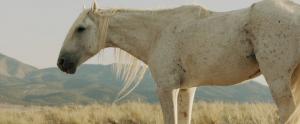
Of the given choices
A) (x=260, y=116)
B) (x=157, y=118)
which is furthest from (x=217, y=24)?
(x=157, y=118)

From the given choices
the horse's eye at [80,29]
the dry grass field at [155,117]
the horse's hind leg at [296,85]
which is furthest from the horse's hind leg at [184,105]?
the dry grass field at [155,117]

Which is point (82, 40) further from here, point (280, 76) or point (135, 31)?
point (280, 76)

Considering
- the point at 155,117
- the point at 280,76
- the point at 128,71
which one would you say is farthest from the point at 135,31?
the point at 155,117

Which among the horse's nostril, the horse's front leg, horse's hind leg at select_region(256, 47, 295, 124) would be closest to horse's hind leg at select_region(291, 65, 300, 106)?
horse's hind leg at select_region(256, 47, 295, 124)

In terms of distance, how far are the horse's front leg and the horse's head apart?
53.1 inches

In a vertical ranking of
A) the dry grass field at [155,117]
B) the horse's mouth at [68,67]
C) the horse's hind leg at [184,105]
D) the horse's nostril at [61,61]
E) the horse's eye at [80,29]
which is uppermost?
the horse's eye at [80,29]

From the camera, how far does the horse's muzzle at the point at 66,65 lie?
675cm

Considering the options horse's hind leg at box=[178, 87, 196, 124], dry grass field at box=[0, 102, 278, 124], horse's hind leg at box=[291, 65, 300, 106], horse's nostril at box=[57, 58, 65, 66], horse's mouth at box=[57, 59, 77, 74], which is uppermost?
horse's hind leg at box=[291, 65, 300, 106]

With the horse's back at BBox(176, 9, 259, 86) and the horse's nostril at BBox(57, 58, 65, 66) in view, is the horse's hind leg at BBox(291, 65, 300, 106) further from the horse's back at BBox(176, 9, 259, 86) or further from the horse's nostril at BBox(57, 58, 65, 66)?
the horse's nostril at BBox(57, 58, 65, 66)

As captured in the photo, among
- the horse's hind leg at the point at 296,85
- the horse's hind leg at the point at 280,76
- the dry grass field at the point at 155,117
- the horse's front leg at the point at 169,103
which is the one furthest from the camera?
the dry grass field at the point at 155,117

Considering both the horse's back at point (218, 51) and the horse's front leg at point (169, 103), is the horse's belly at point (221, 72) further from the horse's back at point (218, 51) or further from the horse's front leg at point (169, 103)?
the horse's front leg at point (169, 103)

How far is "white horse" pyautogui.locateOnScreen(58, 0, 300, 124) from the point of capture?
197 inches

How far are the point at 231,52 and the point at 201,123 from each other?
5361 mm

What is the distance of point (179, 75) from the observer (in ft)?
18.6
